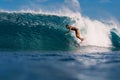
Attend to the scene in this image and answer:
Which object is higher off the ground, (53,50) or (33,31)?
(33,31)

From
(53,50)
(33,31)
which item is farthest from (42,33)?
(53,50)

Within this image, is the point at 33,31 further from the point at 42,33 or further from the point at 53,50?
the point at 53,50

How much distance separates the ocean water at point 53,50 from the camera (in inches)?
354

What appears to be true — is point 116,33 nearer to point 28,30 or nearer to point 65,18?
point 65,18

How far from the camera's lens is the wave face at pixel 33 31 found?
24.5 m

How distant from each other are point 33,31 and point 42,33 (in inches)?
35.8

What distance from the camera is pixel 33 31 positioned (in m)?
28.5

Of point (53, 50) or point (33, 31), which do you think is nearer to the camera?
point (53, 50)

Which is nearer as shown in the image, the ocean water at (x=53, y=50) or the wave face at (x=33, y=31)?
the ocean water at (x=53, y=50)

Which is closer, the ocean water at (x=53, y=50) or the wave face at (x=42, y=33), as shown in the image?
the ocean water at (x=53, y=50)

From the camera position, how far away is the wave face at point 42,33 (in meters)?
24.7

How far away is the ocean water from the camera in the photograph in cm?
898

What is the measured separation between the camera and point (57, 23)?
31.8 m

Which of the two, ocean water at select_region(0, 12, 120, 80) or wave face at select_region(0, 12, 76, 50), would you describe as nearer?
ocean water at select_region(0, 12, 120, 80)
